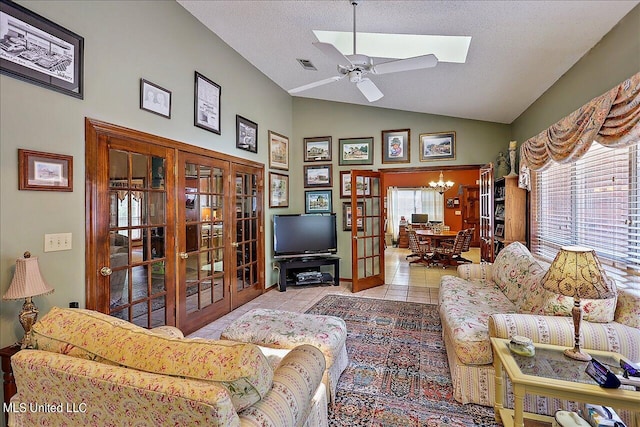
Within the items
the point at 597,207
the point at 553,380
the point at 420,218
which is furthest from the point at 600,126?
the point at 420,218

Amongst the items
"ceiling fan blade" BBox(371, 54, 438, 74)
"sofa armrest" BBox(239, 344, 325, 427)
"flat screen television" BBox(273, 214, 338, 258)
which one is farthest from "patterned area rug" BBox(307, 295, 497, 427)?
"ceiling fan blade" BBox(371, 54, 438, 74)

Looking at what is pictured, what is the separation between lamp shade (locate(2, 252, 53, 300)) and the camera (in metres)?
1.78

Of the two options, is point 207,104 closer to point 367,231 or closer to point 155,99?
point 155,99

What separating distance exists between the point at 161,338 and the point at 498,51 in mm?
3403

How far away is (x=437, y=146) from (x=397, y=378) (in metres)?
3.98

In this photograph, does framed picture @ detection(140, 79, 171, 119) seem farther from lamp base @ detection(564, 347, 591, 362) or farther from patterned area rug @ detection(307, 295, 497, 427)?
lamp base @ detection(564, 347, 591, 362)

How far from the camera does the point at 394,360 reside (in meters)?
2.80

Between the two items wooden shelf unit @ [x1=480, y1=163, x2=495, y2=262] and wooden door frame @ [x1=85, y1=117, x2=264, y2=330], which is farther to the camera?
wooden shelf unit @ [x1=480, y1=163, x2=495, y2=262]

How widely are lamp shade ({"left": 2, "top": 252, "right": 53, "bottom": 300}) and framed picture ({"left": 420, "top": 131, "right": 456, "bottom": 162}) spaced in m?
5.10

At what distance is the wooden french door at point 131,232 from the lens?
2.45 meters

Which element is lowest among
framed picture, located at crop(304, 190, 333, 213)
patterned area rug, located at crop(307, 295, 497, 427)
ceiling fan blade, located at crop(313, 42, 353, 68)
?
patterned area rug, located at crop(307, 295, 497, 427)

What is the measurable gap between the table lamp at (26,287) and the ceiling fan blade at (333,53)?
7.89 ft

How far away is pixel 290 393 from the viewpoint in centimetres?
132

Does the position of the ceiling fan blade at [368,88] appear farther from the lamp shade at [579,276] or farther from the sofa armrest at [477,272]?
the sofa armrest at [477,272]
